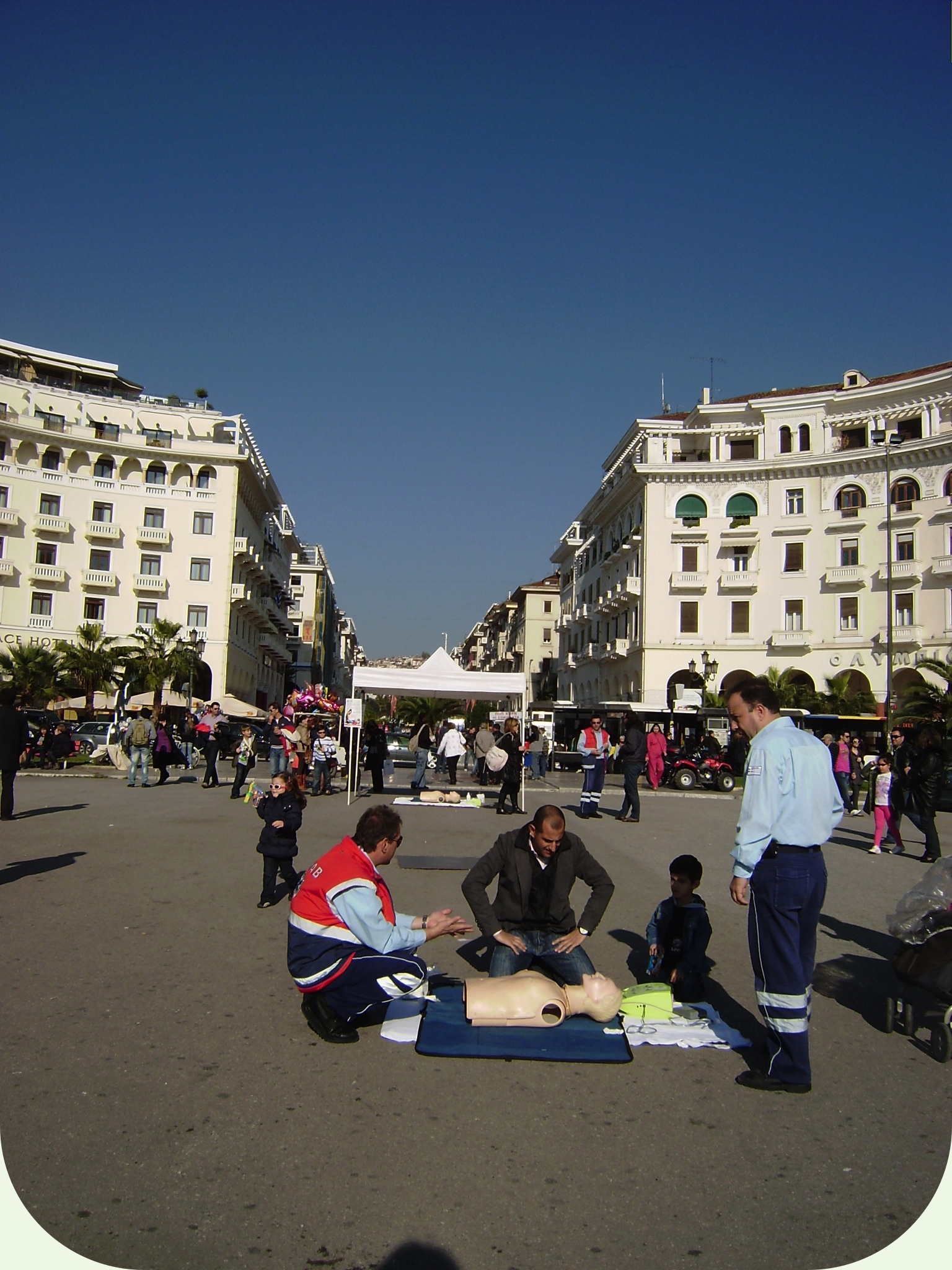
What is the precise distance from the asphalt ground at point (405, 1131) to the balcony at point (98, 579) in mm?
47082

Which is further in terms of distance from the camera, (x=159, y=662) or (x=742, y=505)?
(x=742, y=505)

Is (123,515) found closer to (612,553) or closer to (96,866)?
(612,553)

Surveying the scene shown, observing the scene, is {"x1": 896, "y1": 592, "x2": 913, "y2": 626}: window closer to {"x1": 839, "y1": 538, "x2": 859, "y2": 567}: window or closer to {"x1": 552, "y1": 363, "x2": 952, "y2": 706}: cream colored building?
{"x1": 552, "y1": 363, "x2": 952, "y2": 706}: cream colored building

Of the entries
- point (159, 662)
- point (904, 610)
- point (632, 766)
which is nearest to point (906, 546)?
point (904, 610)

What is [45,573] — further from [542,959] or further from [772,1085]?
[772,1085]

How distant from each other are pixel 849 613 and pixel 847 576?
78.1 inches

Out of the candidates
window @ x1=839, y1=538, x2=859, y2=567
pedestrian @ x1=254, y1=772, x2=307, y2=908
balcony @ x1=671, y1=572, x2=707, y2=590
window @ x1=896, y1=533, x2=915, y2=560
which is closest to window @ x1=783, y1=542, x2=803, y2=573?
window @ x1=839, y1=538, x2=859, y2=567

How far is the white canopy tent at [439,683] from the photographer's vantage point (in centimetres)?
1867

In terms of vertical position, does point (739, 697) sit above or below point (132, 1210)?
above

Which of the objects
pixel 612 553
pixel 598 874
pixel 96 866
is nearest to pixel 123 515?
pixel 612 553

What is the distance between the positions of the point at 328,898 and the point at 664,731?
101 feet

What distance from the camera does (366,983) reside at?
495 cm

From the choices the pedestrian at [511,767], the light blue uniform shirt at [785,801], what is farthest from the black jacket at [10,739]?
the light blue uniform shirt at [785,801]

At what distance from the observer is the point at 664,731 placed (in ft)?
113
